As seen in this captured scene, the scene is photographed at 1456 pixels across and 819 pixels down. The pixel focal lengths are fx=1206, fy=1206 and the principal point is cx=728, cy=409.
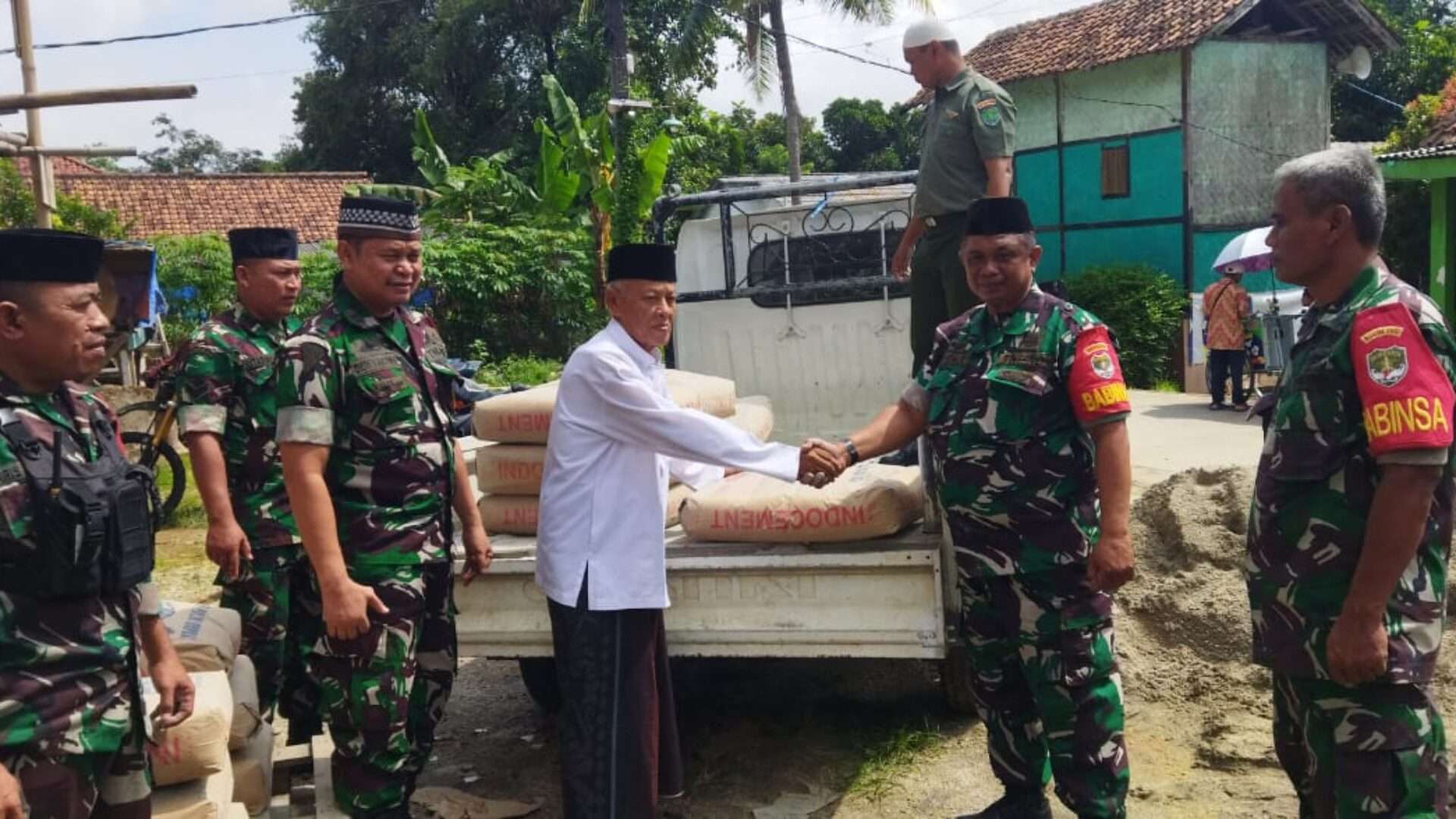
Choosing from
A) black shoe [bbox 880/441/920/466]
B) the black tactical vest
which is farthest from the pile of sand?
the black tactical vest

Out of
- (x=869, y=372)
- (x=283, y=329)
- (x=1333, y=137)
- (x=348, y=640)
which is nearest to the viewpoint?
(x=348, y=640)

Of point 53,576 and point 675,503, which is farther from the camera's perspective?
point 675,503

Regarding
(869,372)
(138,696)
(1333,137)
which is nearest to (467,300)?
(869,372)

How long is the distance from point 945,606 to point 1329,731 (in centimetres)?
113

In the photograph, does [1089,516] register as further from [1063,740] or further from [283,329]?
[283,329]

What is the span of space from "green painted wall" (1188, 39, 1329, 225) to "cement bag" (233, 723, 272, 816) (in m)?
17.2

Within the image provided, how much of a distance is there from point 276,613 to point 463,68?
2637 cm

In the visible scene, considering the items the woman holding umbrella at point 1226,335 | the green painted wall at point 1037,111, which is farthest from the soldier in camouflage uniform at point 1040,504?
the green painted wall at point 1037,111

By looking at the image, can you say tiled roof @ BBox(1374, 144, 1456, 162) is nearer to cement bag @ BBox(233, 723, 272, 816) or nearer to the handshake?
the handshake

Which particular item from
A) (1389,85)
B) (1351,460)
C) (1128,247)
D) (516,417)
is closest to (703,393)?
(516,417)

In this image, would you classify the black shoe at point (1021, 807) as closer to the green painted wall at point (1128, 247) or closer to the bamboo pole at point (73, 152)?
the bamboo pole at point (73, 152)

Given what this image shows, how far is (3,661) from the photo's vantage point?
206 centimetres

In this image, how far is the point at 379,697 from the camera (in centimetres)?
296

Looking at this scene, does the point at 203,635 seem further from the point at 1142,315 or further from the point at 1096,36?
the point at 1096,36
